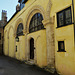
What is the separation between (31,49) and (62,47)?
509 cm

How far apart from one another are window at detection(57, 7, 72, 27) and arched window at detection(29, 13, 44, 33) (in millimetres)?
2483

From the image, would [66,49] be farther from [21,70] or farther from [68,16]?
[21,70]

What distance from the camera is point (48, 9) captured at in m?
7.21

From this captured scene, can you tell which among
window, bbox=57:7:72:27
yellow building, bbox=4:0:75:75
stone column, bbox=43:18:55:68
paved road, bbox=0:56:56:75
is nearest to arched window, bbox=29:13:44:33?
yellow building, bbox=4:0:75:75

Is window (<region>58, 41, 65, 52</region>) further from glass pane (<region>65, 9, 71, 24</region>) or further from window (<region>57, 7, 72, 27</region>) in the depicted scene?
glass pane (<region>65, 9, 71, 24</region>)

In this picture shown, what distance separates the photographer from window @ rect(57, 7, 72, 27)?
18.7ft

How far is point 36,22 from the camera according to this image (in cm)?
952

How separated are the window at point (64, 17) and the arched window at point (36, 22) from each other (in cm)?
248

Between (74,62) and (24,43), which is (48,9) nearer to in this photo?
(74,62)

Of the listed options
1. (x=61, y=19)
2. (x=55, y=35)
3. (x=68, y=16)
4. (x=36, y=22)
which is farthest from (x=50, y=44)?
(x=36, y=22)

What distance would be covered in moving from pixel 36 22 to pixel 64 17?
3972 mm

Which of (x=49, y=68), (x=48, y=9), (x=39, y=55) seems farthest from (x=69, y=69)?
(x=48, y=9)

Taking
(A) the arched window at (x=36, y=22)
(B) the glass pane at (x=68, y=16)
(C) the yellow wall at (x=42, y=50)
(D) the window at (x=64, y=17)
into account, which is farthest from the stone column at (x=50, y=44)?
(A) the arched window at (x=36, y=22)

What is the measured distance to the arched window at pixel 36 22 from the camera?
880 centimetres
